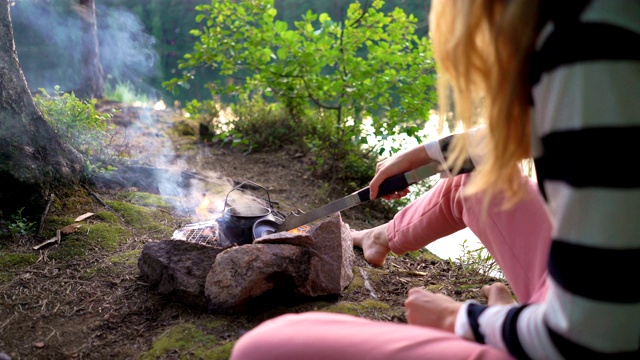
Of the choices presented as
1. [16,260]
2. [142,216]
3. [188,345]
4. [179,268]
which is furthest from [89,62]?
[188,345]

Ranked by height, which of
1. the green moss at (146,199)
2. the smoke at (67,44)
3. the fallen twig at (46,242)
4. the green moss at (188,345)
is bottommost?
the green moss at (188,345)

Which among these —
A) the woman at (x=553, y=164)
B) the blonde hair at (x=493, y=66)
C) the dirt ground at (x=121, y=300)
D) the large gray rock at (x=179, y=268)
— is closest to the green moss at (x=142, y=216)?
the dirt ground at (x=121, y=300)

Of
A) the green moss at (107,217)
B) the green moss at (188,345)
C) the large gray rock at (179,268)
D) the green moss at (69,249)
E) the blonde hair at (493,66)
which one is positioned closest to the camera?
the blonde hair at (493,66)

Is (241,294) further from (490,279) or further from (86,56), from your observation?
(86,56)

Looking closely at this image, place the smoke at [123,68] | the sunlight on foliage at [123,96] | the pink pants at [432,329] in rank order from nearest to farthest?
the pink pants at [432,329] < the smoke at [123,68] < the sunlight on foliage at [123,96]

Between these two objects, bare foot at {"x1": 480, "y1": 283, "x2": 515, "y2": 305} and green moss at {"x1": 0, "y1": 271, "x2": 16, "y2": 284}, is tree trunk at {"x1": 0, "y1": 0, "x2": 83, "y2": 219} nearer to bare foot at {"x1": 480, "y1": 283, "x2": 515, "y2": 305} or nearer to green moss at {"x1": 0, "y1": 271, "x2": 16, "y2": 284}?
green moss at {"x1": 0, "y1": 271, "x2": 16, "y2": 284}

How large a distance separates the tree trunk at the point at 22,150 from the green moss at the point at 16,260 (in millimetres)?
310

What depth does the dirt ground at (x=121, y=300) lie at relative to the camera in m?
2.02

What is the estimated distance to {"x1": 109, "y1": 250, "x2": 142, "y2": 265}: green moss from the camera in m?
2.66

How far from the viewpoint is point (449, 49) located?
3.42ft

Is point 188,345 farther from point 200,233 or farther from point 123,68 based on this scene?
point 123,68

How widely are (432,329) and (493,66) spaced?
0.55m

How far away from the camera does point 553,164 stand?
2.94ft

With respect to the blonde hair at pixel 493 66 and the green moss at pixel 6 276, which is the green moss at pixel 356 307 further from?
the green moss at pixel 6 276
